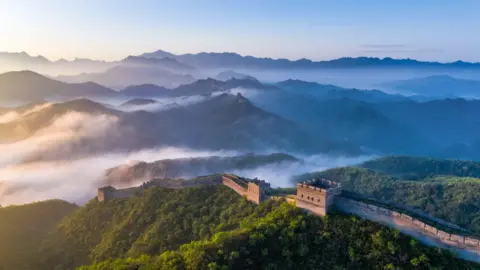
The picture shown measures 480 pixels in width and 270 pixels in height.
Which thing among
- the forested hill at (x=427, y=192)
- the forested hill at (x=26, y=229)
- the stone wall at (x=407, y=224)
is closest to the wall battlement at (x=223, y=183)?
the stone wall at (x=407, y=224)

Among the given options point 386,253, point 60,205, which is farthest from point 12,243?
point 386,253

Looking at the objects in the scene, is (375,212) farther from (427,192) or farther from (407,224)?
(427,192)

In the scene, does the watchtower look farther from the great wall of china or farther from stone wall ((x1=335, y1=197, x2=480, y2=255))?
stone wall ((x1=335, y1=197, x2=480, y2=255))

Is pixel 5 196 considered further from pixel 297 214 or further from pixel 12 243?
pixel 297 214

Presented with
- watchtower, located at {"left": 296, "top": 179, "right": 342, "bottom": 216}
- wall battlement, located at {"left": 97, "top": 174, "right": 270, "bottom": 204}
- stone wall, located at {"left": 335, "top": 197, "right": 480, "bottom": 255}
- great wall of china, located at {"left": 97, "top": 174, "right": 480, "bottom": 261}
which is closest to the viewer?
stone wall, located at {"left": 335, "top": 197, "right": 480, "bottom": 255}

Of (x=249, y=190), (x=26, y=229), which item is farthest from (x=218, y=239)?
(x=26, y=229)

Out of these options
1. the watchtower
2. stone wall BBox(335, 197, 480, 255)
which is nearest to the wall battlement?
the watchtower
